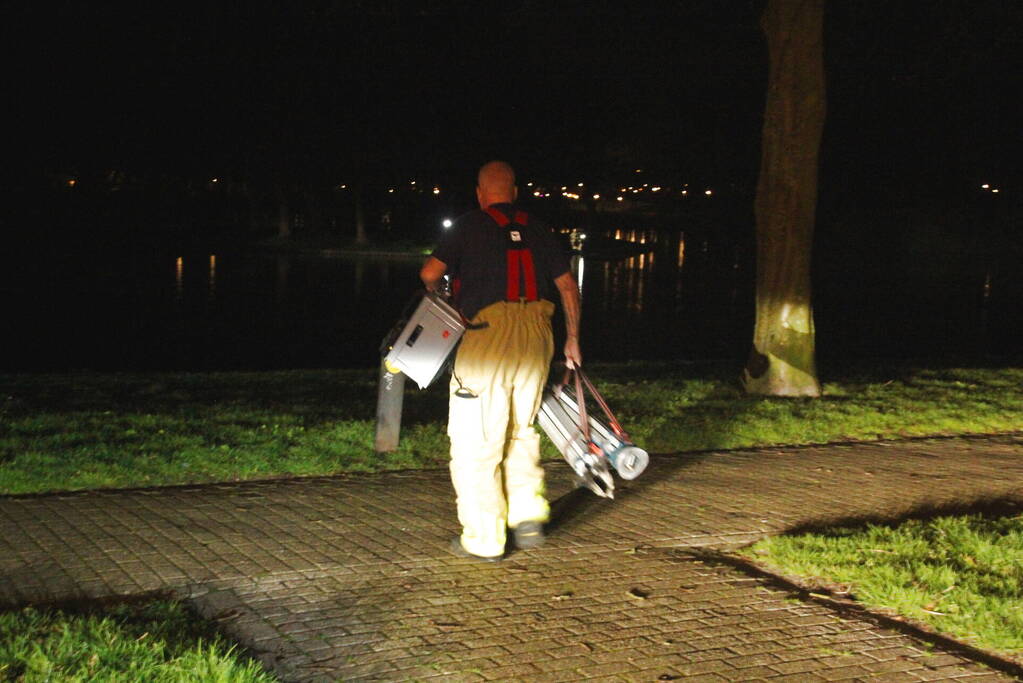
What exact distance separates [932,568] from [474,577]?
2.12 metres

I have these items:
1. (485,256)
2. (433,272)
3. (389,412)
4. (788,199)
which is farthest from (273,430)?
(788,199)

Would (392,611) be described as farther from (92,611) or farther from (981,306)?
(981,306)

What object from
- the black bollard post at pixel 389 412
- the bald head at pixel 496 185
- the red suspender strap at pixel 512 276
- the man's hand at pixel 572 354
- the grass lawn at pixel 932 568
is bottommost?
the grass lawn at pixel 932 568

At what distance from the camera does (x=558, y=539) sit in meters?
6.22

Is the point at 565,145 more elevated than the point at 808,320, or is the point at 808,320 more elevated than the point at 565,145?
the point at 565,145

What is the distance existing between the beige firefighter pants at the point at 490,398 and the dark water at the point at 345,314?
9737mm

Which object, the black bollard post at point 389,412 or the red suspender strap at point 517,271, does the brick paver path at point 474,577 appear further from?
the red suspender strap at point 517,271

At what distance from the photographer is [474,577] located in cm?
554

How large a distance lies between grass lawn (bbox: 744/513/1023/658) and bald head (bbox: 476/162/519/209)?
2.14 m

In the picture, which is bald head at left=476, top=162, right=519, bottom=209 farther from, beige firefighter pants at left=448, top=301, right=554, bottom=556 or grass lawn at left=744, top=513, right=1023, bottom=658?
grass lawn at left=744, top=513, right=1023, bottom=658

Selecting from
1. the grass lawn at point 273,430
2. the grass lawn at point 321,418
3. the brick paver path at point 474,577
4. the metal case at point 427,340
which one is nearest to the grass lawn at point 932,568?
the grass lawn at point 273,430

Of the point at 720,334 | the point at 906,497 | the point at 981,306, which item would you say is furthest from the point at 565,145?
the point at 906,497

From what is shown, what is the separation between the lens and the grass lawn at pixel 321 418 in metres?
7.74

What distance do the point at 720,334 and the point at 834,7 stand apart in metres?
6.49
